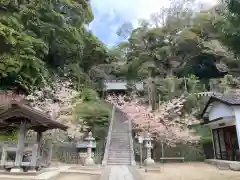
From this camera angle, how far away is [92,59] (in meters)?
32.2

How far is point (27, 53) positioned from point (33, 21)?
424 centimetres

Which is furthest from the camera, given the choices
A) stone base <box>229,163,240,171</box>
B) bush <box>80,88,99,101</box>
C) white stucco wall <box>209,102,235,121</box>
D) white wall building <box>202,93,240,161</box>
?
bush <box>80,88,99,101</box>

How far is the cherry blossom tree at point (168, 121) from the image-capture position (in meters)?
17.9

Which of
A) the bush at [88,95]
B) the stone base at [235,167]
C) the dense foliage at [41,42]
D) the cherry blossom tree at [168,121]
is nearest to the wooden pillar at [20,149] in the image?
the dense foliage at [41,42]

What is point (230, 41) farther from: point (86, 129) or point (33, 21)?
point (33, 21)

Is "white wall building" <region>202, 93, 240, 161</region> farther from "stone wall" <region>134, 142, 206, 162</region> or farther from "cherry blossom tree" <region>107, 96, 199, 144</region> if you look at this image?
"cherry blossom tree" <region>107, 96, 199, 144</region>

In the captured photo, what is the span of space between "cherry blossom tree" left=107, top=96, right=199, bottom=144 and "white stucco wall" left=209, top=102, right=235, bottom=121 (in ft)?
6.59

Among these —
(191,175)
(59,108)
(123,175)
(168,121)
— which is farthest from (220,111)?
(59,108)

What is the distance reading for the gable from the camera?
48.3ft

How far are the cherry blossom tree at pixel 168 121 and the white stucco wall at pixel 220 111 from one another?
2010 millimetres

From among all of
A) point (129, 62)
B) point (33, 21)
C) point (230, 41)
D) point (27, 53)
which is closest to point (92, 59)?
point (129, 62)

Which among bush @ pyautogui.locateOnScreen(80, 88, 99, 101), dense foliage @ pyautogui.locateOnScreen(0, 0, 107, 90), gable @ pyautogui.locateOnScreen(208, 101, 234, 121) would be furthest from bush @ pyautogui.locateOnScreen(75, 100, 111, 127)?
gable @ pyautogui.locateOnScreen(208, 101, 234, 121)

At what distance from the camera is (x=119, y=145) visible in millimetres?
17703

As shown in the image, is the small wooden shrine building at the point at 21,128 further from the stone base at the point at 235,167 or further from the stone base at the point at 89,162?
the stone base at the point at 235,167
